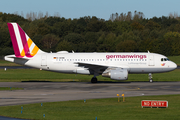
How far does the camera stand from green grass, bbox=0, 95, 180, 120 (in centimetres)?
2070

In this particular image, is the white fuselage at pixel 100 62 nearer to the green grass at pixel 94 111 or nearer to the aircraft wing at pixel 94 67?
the aircraft wing at pixel 94 67

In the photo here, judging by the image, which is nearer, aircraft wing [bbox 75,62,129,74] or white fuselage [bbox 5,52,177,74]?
aircraft wing [bbox 75,62,129,74]

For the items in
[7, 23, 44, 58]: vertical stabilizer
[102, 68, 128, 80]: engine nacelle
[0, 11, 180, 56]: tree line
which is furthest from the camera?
[0, 11, 180, 56]: tree line

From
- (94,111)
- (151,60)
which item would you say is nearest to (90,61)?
(151,60)

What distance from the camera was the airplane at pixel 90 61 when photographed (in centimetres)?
4484

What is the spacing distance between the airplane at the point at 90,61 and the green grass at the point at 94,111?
695 inches

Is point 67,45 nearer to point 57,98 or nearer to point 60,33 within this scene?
point 60,33

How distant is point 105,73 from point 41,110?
20781 mm

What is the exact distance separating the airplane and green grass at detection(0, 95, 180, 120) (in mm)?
17653

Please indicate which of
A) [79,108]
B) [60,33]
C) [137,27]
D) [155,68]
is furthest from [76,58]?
[137,27]

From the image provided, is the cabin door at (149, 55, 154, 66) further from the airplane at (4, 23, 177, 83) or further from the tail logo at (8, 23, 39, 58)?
the tail logo at (8, 23, 39, 58)

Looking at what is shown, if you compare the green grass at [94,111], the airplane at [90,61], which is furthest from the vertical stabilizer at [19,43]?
the green grass at [94,111]

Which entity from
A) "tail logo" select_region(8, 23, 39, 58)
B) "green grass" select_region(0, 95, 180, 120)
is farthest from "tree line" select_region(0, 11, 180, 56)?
"green grass" select_region(0, 95, 180, 120)

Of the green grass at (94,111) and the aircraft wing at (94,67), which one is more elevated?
the aircraft wing at (94,67)
